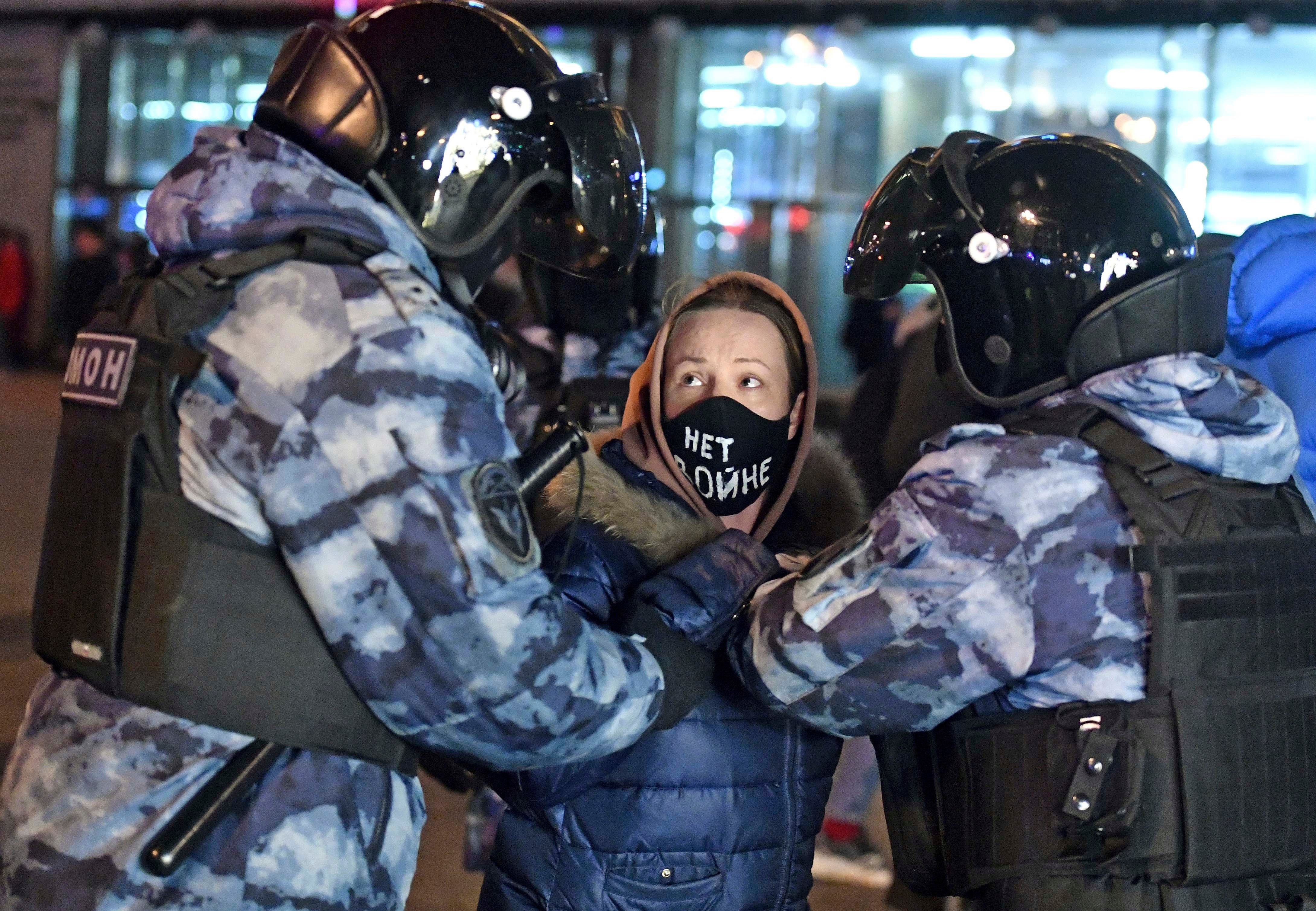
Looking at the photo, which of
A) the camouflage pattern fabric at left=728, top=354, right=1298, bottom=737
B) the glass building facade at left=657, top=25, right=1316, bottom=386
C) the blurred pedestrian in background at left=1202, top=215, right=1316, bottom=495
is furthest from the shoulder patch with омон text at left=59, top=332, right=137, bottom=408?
the glass building facade at left=657, top=25, right=1316, bottom=386

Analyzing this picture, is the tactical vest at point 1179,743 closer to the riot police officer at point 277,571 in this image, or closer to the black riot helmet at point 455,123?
the riot police officer at point 277,571

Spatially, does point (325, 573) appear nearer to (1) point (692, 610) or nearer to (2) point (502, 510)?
(2) point (502, 510)

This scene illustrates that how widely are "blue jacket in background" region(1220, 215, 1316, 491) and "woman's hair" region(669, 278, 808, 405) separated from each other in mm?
814

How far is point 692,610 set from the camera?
2.12 m

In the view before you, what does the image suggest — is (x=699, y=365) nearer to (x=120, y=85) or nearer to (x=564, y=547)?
(x=564, y=547)

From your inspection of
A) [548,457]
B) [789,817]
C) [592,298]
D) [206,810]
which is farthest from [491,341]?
[592,298]

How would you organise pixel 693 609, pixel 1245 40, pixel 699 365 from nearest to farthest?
pixel 693 609, pixel 699 365, pixel 1245 40

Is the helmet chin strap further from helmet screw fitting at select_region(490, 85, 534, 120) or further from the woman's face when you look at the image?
the woman's face

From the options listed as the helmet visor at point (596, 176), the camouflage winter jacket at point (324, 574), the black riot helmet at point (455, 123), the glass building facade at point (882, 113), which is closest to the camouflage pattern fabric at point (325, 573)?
the camouflage winter jacket at point (324, 574)

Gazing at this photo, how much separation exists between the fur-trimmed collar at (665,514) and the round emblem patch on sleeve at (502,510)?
1.65 feet

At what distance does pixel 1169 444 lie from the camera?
197cm

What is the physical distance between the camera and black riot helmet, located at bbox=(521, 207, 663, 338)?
14.6ft

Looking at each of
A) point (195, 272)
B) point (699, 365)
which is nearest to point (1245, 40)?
point (699, 365)

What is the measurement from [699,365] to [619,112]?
0.61m
